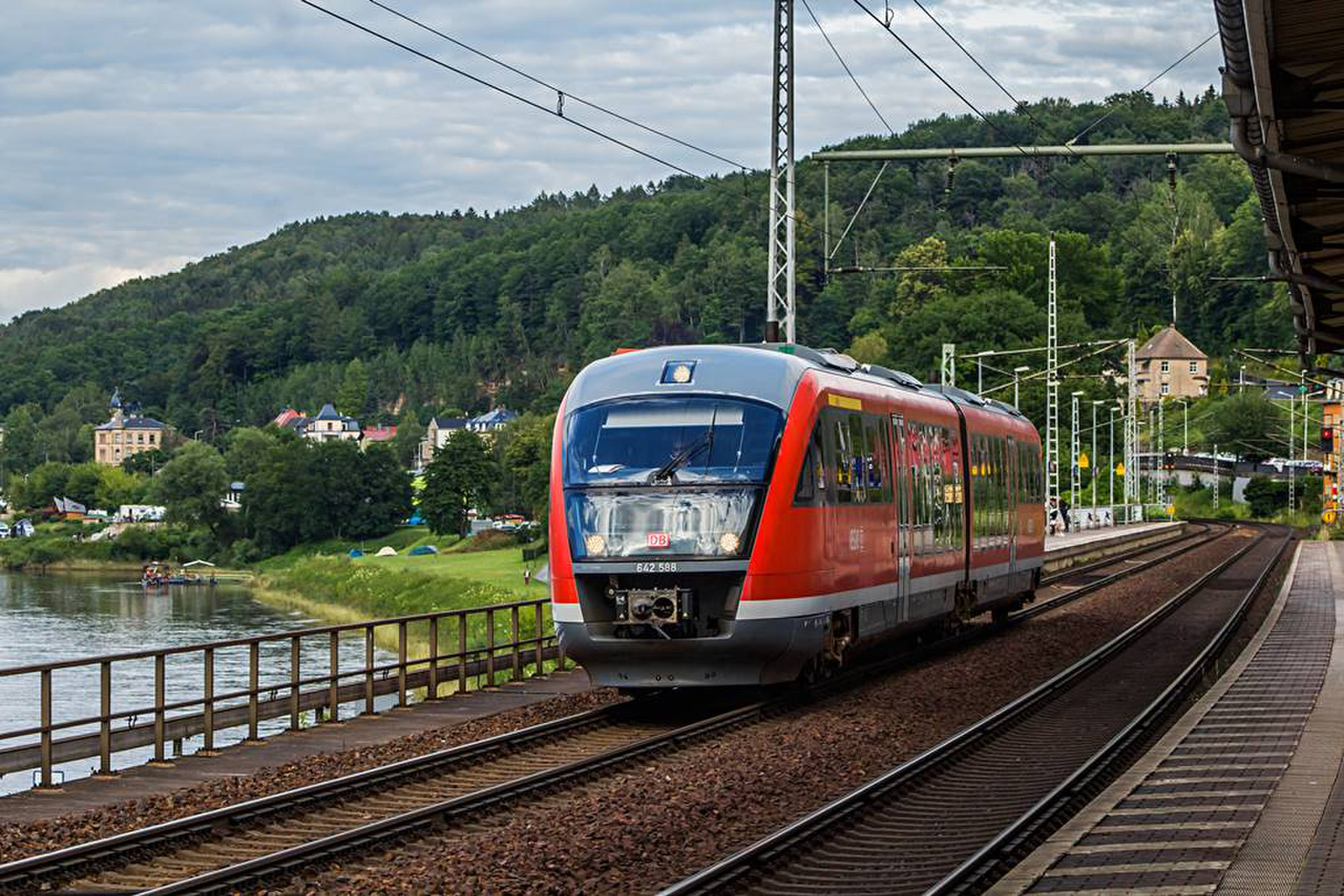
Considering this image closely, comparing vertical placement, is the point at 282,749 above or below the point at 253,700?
below

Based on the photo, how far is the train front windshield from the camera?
17.5 metres

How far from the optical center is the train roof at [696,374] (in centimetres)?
1830

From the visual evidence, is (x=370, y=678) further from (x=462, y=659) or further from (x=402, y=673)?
(x=462, y=659)

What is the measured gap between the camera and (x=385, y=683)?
820 inches

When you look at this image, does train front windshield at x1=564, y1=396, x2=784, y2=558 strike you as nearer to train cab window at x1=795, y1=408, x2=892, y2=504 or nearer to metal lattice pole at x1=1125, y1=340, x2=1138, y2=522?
train cab window at x1=795, y1=408, x2=892, y2=504

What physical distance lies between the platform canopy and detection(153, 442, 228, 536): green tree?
478 feet

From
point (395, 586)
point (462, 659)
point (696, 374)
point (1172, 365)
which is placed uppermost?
point (1172, 365)

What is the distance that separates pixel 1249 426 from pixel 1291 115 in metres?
124

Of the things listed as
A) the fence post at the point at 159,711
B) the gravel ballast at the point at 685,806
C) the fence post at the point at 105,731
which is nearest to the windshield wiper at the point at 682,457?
the gravel ballast at the point at 685,806

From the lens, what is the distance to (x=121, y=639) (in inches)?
2731

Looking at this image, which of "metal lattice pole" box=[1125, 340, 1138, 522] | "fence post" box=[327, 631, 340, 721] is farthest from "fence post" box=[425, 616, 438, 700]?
"metal lattice pole" box=[1125, 340, 1138, 522]

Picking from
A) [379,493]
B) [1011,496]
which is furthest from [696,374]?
[379,493]

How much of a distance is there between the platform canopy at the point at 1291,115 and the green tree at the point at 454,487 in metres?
128

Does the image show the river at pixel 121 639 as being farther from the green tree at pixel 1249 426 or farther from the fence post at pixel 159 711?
the green tree at pixel 1249 426
